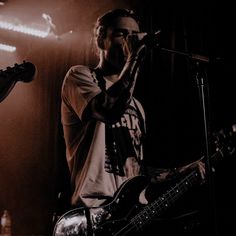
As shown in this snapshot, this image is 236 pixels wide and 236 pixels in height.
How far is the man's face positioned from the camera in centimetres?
225

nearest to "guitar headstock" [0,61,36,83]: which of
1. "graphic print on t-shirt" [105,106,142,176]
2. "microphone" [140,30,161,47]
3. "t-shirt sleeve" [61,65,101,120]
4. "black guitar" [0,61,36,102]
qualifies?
"black guitar" [0,61,36,102]

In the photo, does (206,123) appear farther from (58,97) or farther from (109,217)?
(58,97)

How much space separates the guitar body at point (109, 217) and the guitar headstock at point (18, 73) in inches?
41.2

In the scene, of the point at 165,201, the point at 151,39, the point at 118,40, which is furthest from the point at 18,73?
the point at 165,201

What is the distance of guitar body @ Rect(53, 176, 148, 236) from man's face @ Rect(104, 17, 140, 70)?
72 cm

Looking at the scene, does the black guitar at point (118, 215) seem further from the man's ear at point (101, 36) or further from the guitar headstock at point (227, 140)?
the man's ear at point (101, 36)

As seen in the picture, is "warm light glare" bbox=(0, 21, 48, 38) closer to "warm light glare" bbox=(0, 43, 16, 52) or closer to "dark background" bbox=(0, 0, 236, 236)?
"dark background" bbox=(0, 0, 236, 236)

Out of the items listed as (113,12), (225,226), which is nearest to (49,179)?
(225,226)

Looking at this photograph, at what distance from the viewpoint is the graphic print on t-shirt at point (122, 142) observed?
202 cm

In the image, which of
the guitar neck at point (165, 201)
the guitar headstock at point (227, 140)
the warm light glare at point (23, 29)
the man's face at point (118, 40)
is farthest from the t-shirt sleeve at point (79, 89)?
the warm light glare at point (23, 29)

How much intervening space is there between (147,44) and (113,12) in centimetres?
63

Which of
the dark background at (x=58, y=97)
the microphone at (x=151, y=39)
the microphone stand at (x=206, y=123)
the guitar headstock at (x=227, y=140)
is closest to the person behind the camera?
the microphone stand at (x=206, y=123)

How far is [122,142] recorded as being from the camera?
2109 millimetres

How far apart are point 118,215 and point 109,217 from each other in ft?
0.17
